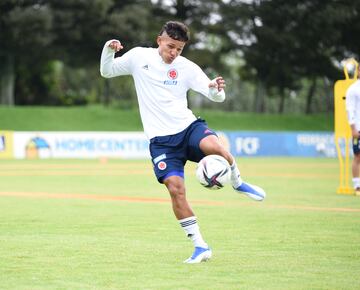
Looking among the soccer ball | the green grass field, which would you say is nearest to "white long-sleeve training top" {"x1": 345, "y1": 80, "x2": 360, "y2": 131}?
the green grass field

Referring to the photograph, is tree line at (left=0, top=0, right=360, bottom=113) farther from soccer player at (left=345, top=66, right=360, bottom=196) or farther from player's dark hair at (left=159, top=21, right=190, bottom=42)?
player's dark hair at (left=159, top=21, right=190, bottom=42)

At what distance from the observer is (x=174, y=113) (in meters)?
8.35

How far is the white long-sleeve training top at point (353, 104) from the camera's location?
15773 millimetres

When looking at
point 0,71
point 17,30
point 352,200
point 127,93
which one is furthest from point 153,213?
point 127,93

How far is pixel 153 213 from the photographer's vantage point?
515 inches

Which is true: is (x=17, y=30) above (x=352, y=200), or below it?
above

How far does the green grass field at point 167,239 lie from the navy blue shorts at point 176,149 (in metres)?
0.88

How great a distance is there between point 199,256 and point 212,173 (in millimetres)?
844

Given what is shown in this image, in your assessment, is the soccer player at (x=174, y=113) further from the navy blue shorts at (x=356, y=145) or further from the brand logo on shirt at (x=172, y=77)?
the navy blue shorts at (x=356, y=145)

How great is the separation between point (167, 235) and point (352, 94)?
6.84 meters

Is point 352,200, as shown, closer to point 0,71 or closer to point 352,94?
point 352,94

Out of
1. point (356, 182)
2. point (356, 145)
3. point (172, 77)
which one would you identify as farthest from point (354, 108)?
point (172, 77)

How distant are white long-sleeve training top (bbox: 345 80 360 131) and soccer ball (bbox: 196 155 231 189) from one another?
8280 millimetres

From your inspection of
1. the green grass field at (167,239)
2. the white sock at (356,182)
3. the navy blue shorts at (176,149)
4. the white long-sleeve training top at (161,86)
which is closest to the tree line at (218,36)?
the green grass field at (167,239)
